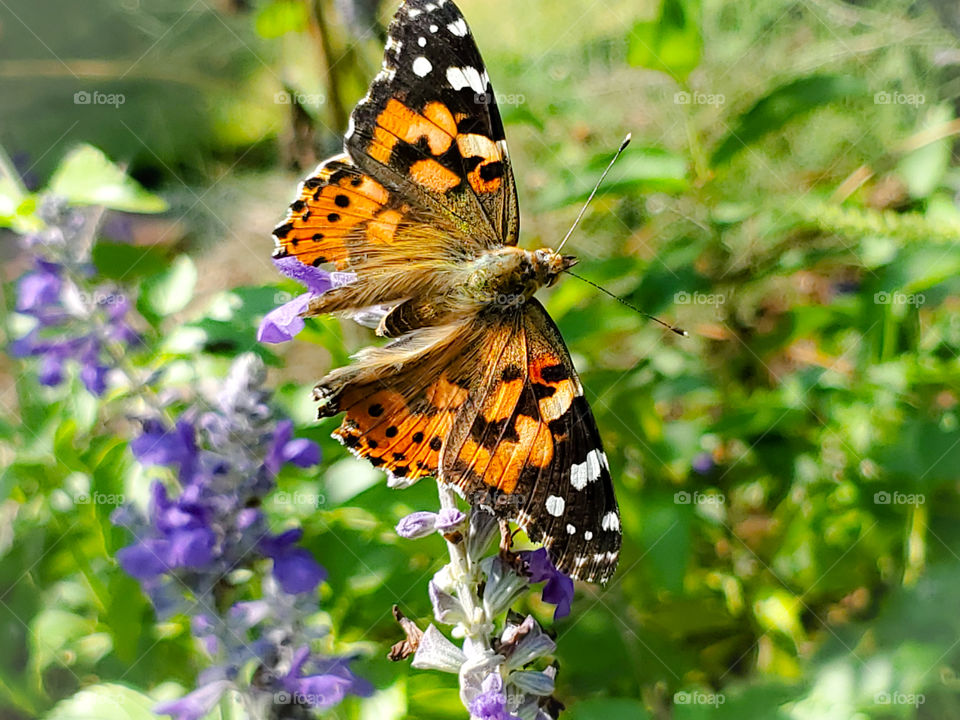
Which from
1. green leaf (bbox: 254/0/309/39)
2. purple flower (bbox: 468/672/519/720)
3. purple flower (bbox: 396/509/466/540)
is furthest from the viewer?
green leaf (bbox: 254/0/309/39)

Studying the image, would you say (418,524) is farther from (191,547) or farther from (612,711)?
(191,547)

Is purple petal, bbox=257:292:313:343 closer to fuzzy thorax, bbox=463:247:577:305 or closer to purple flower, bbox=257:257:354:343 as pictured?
purple flower, bbox=257:257:354:343

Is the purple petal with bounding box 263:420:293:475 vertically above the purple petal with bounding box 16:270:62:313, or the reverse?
the purple petal with bounding box 16:270:62:313

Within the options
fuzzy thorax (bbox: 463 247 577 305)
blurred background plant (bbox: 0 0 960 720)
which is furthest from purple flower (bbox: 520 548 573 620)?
fuzzy thorax (bbox: 463 247 577 305)

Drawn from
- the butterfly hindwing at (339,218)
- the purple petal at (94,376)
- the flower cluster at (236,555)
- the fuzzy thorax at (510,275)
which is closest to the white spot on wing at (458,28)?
the butterfly hindwing at (339,218)

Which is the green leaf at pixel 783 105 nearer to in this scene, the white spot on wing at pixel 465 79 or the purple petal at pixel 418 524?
the white spot on wing at pixel 465 79

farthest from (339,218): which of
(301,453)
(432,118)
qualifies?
(301,453)
